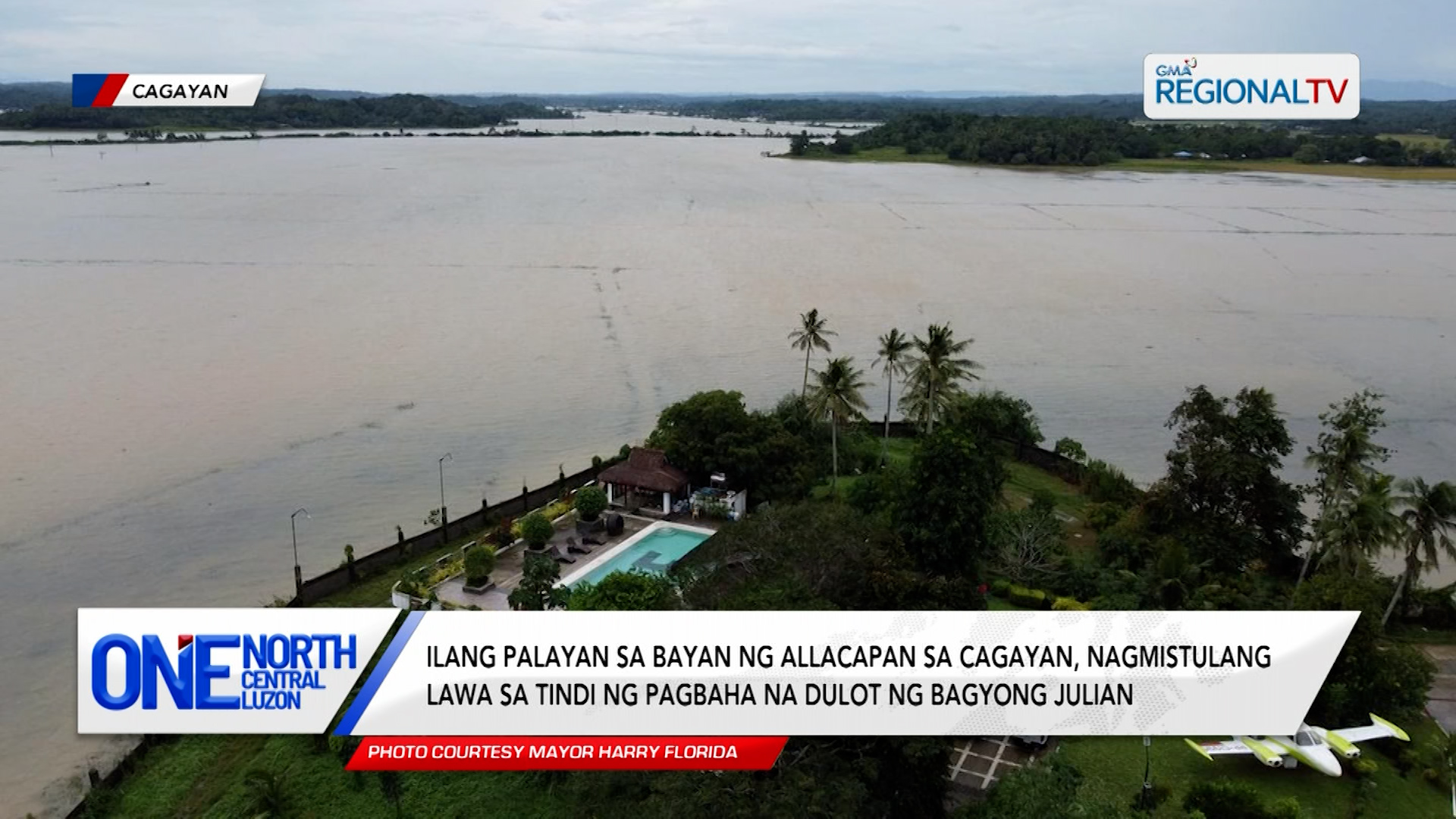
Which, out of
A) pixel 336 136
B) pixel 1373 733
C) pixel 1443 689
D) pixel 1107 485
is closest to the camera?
pixel 1373 733

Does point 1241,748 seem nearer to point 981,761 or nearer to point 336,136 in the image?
point 981,761

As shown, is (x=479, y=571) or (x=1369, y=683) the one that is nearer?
(x=1369, y=683)

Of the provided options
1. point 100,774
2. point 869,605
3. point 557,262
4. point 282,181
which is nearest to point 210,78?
point 100,774

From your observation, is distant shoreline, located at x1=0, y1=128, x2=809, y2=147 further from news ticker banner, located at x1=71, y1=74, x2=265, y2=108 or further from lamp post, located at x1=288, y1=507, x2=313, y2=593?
lamp post, located at x1=288, y1=507, x2=313, y2=593

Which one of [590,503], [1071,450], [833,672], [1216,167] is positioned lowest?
[1071,450]

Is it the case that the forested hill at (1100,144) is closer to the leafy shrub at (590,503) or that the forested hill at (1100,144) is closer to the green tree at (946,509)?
the green tree at (946,509)

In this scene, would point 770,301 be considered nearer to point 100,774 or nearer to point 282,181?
point 100,774

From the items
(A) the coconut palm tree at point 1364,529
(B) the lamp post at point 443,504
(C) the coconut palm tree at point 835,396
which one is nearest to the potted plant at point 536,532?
(B) the lamp post at point 443,504

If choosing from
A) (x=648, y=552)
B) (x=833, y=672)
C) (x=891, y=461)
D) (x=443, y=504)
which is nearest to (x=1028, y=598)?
(x=648, y=552)
